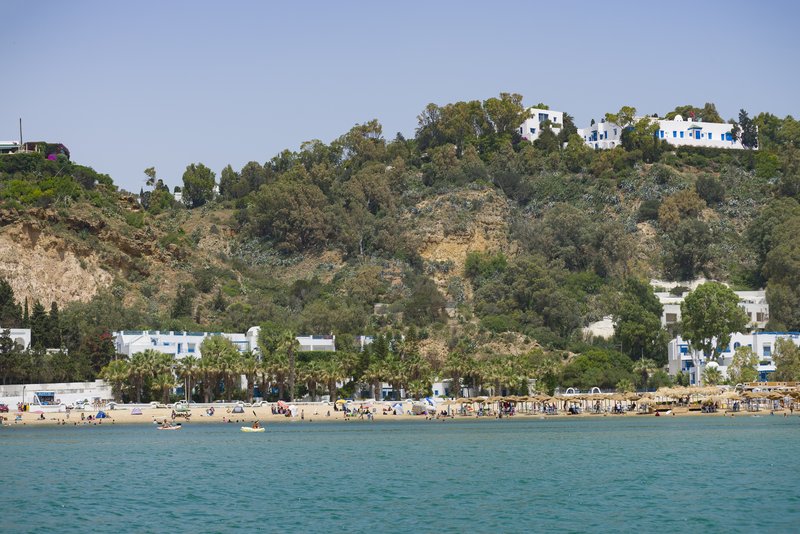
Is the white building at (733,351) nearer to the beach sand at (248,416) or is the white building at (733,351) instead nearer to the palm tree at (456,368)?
the beach sand at (248,416)

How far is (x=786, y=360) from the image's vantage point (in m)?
99.1

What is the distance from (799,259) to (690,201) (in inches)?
927

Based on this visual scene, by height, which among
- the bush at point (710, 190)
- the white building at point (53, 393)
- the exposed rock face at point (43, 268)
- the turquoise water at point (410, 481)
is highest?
the bush at point (710, 190)

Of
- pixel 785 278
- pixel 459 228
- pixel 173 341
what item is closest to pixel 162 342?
pixel 173 341

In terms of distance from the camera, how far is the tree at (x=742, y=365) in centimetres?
9844

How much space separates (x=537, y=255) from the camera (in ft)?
432

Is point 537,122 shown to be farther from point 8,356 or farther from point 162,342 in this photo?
point 8,356

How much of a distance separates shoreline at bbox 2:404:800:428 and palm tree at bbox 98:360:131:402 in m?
3.17

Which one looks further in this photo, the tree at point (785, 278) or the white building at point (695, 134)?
the white building at point (695, 134)

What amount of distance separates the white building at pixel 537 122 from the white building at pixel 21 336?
82.6 m

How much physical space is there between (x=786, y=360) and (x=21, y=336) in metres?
62.8

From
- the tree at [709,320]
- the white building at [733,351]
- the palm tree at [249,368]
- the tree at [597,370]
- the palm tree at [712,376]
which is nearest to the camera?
the palm tree at [249,368]

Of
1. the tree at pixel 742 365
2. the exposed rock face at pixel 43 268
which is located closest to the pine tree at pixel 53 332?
the exposed rock face at pixel 43 268

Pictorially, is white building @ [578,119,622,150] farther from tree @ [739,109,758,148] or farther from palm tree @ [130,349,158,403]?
palm tree @ [130,349,158,403]
